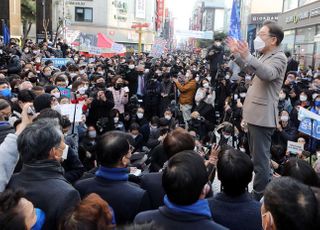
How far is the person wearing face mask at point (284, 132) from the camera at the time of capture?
7.79m

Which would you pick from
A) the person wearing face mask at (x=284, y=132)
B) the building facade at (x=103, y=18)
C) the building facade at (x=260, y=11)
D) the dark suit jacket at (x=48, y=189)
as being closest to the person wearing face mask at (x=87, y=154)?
the dark suit jacket at (x=48, y=189)

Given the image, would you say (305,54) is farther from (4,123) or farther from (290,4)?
(4,123)

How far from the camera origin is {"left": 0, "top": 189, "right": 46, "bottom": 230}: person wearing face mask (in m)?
2.03

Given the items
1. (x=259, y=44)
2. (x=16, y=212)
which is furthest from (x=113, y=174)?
(x=259, y=44)

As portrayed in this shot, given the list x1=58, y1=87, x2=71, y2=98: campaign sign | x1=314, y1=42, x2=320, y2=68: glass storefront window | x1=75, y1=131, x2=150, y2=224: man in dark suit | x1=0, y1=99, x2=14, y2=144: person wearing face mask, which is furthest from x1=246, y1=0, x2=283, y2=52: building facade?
x1=75, y1=131, x2=150, y2=224: man in dark suit

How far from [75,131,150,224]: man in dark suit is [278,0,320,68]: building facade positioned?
20.7 meters

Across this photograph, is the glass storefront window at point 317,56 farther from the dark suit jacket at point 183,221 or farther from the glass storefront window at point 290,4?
the dark suit jacket at point 183,221

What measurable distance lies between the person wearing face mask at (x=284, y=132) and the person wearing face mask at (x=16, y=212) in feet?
19.5

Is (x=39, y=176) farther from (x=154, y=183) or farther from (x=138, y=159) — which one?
(x=138, y=159)

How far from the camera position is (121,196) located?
10.0 ft

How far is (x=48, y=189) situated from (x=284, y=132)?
241 inches

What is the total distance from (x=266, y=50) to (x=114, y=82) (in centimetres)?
662

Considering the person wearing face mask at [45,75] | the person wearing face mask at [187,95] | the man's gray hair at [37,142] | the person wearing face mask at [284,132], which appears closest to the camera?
the man's gray hair at [37,142]

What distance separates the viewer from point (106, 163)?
126 inches
